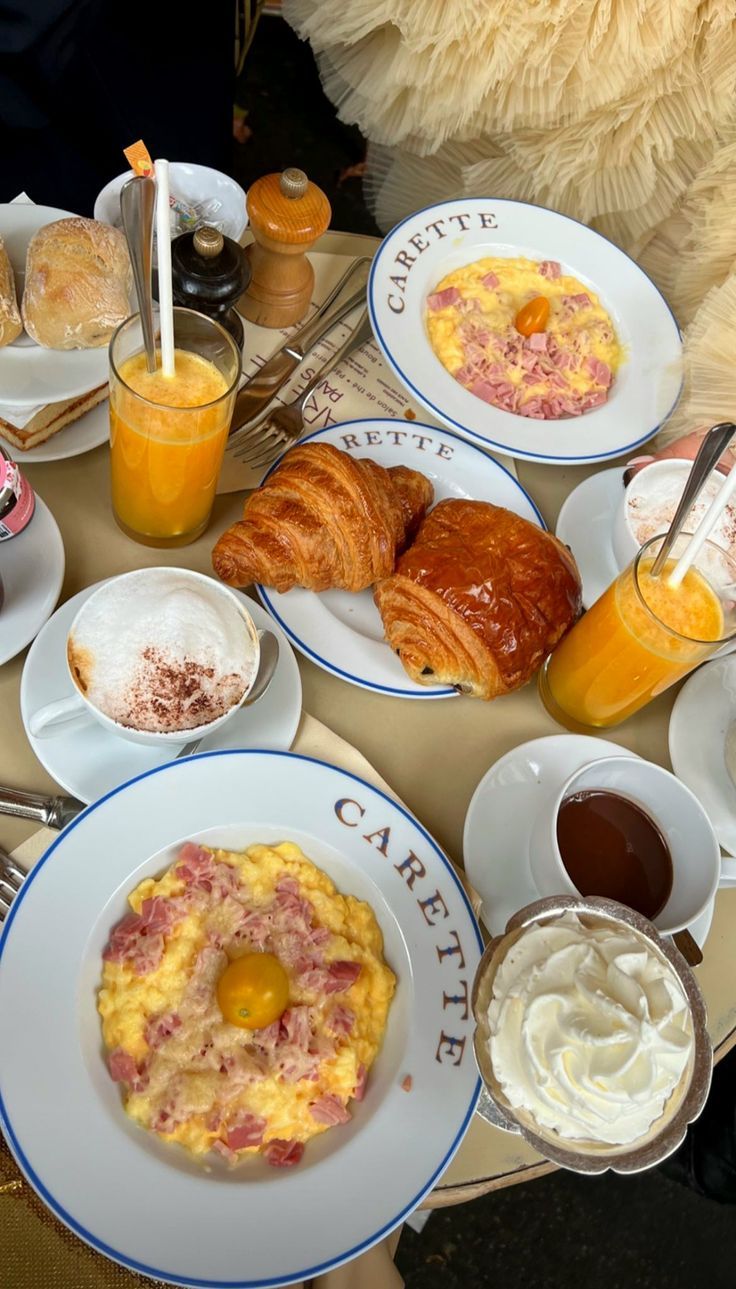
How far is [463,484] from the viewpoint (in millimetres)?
1389

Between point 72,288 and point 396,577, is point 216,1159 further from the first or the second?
point 72,288

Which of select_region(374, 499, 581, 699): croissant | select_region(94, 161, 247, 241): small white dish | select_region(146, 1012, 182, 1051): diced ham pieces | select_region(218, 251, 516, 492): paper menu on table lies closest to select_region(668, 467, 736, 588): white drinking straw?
select_region(374, 499, 581, 699): croissant

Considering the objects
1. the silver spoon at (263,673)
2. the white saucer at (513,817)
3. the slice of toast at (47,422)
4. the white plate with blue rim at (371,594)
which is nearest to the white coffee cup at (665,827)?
the white saucer at (513,817)

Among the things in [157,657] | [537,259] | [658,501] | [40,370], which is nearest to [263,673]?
[157,657]

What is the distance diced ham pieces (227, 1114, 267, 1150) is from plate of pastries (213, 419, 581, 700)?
0.49m

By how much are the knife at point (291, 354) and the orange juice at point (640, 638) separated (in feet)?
1.84

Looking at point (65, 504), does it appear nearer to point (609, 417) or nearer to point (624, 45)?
point (609, 417)

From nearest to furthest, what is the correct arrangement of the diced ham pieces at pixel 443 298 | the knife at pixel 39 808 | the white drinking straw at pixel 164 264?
the white drinking straw at pixel 164 264 < the knife at pixel 39 808 < the diced ham pieces at pixel 443 298

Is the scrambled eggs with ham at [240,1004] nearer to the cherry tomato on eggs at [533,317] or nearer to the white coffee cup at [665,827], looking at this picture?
the white coffee cup at [665,827]

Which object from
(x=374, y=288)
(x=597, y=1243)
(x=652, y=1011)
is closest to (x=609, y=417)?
(x=374, y=288)

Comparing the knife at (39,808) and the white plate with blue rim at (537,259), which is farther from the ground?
the white plate with blue rim at (537,259)

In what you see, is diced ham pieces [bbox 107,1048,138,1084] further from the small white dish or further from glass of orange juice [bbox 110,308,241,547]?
the small white dish

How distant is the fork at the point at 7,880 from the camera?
99 centimetres

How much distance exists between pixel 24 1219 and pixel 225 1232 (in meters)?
0.33
